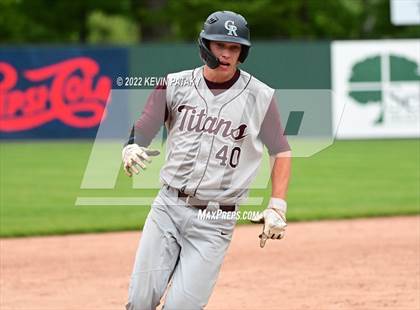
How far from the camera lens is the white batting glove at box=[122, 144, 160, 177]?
552 cm

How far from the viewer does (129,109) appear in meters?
25.2

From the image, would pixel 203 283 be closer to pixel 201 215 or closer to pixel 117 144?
pixel 201 215

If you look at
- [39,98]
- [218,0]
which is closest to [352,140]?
[39,98]

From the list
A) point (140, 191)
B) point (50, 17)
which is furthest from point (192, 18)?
point (140, 191)

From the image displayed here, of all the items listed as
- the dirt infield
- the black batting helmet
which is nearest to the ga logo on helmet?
the black batting helmet

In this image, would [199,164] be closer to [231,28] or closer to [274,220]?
[274,220]

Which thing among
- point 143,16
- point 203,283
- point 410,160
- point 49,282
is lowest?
point 143,16

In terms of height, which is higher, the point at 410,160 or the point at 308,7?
the point at 410,160

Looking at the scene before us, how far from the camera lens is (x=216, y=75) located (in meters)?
5.70

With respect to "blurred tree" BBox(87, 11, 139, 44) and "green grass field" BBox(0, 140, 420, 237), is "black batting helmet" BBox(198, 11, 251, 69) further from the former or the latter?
"blurred tree" BBox(87, 11, 139, 44)

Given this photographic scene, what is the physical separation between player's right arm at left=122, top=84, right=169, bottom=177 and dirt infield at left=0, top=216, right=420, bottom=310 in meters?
2.84

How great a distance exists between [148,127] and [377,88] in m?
19.8

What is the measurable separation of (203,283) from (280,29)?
3516 cm

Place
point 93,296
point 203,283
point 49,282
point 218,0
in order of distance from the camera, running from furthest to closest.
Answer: point 218,0 → point 49,282 → point 93,296 → point 203,283
